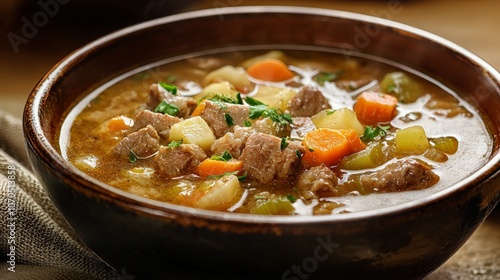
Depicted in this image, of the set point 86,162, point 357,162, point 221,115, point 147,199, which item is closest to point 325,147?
point 357,162

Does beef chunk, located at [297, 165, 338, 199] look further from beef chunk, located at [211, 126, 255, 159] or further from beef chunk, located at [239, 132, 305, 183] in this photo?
beef chunk, located at [211, 126, 255, 159]

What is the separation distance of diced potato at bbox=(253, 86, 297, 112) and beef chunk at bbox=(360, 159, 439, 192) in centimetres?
84

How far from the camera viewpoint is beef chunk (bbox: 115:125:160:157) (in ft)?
11.1

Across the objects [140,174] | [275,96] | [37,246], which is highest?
[275,96]

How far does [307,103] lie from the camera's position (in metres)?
3.75

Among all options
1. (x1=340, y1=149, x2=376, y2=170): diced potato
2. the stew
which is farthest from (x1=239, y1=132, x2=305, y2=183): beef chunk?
(x1=340, y1=149, x2=376, y2=170): diced potato

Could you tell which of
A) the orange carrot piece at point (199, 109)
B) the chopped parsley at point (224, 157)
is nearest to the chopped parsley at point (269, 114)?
the orange carrot piece at point (199, 109)

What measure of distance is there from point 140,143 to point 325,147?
846 millimetres

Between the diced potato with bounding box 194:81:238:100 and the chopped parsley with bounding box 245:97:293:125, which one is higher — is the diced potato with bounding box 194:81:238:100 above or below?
above

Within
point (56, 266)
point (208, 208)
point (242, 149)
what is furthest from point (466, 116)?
point (56, 266)

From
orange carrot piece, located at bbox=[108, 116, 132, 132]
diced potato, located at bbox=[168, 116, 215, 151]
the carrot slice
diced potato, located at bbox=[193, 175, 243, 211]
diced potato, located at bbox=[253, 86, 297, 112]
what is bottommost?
diced potato, located at bbox=[193, 175, 243, 211]

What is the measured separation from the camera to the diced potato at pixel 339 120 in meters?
3.56

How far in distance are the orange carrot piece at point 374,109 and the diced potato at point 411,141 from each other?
0.88ft

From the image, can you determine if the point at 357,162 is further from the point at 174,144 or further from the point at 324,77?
the point at 324,77
